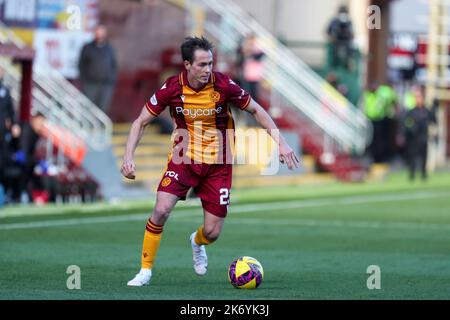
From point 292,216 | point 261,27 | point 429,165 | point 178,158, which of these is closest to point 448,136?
point 429,165

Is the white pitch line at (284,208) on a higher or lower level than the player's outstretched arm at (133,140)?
lower

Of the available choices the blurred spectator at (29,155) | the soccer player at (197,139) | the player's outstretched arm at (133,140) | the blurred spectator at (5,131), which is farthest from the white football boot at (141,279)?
the blurred spectator at (29,155)

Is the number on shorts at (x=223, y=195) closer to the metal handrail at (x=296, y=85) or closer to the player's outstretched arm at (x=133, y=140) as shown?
the player's outstretched arm at (x=133, y=140)

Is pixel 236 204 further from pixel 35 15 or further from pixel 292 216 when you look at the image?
pixel 35 15

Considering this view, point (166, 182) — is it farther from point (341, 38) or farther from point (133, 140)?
point (341, 38)

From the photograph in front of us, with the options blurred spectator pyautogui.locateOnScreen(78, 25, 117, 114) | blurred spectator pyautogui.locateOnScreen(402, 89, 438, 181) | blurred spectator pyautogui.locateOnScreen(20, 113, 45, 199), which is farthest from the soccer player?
blurred spectator pyautogui.locateOnScreen(402, 89, 438, 181)

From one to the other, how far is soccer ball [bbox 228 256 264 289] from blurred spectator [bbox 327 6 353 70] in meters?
23.9

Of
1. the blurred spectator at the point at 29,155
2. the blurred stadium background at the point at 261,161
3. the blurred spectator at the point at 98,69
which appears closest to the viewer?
the blurred stadium background at the point at 261,161

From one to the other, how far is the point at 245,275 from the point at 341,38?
2477 centimetres

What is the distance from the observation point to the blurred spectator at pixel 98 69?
91.6 feet

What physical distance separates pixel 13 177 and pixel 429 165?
2031cm

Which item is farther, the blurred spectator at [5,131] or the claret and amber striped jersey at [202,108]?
the blurred spectator at [5,131]

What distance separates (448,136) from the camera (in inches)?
1756

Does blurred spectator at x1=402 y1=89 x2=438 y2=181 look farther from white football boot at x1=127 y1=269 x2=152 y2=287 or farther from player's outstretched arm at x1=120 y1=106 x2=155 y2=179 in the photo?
white football boot at x1=127 y1=269 x2=152 y2=287
